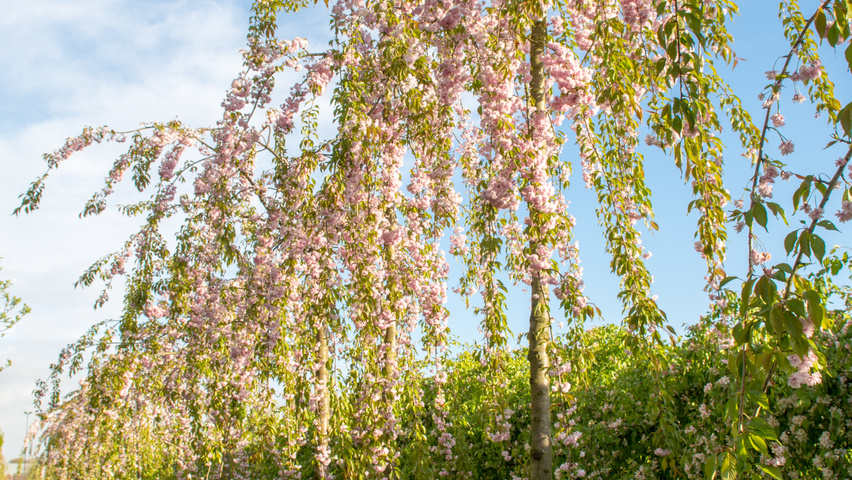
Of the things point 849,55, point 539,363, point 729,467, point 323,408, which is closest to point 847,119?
point 849,55

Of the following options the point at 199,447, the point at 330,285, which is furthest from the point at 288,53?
the point at 199,447

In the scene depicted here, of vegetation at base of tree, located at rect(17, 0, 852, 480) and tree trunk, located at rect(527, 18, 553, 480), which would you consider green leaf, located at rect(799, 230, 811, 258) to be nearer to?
vegetation at base of tree, located at rect(17, 0, 852, 480)

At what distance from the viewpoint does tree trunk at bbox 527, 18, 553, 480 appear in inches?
140

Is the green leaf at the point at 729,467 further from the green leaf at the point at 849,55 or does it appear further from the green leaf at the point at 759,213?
the green leaf at the point at 849,55

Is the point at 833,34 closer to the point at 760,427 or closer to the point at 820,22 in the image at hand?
the point at 820,22

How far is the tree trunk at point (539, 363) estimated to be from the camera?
3.54 meters

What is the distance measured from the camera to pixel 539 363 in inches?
142

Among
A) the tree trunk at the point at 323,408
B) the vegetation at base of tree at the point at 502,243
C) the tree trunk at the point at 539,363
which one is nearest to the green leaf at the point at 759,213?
the vegetation at base of tree at the point at 502,243

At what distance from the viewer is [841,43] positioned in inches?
75.4

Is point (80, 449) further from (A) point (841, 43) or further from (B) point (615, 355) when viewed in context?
(A) point (841, 43)

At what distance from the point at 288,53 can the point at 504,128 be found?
10.3 ft

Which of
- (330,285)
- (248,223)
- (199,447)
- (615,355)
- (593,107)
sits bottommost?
(199,447)

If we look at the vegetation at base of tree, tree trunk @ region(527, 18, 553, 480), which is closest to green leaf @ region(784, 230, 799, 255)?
the vegetation at base of tree

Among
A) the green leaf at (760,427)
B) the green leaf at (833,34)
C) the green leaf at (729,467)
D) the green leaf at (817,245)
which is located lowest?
the green leaf at (729,467)
